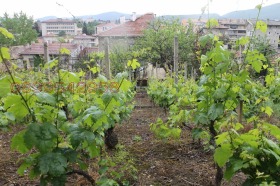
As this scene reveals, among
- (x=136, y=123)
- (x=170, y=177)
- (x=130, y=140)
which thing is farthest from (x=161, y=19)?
(x=170, y=177)

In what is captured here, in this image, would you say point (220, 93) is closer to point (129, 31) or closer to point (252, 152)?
point (252, 152)

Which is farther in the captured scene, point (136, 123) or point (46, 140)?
point (136, 123)

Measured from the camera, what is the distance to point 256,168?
5.87ft

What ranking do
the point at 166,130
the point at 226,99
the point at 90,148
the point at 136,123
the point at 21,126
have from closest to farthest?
the point at 90,148 < the point at 226,99 < the point at 166,130 < the point at 21,126 < the point at 136,123

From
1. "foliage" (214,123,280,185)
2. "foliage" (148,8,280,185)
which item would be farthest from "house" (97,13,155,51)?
"foliage" (214,123,280,185)

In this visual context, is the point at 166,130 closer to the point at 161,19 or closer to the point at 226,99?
the point at 226,99

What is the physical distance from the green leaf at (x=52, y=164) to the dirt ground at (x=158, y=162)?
1.28 meters

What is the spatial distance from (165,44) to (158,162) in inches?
492

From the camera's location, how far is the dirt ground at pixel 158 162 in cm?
319

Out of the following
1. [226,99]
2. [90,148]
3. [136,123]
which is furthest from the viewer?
[136,123]

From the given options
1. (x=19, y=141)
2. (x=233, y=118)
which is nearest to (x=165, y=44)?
(x=233, y=118)

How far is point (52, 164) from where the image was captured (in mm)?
1766

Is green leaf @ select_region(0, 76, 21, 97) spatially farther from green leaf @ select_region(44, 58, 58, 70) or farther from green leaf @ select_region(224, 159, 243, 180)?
green leaf @ select_region(224, 159, 243, 180)

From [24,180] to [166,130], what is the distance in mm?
2024
